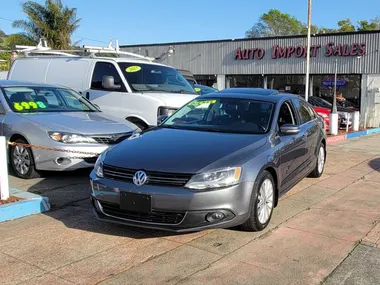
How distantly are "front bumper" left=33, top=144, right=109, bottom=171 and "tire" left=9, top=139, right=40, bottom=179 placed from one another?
0.44ft

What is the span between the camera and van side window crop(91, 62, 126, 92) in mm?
8922

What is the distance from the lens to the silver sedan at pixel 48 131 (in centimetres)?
645

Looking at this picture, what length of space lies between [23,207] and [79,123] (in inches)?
81.5

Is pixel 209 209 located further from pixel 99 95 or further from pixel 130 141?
pixel 99 95

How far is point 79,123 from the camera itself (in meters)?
6.86

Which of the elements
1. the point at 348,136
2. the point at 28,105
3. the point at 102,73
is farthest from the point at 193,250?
the point at 348,136

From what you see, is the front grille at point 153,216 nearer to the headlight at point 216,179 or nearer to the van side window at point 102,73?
the headlight at point 216,179

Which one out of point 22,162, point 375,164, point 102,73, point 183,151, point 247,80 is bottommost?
point 375,164

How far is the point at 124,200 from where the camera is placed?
14.0 feet

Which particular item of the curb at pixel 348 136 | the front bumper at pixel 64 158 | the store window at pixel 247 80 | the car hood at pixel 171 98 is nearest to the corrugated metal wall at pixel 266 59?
the store window at pixel 247 80

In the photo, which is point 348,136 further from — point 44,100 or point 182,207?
point 182,207

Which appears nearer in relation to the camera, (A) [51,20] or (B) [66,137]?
(B) [66,137]

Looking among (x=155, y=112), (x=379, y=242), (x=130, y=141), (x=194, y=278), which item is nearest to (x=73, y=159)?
(x=130, y=141)

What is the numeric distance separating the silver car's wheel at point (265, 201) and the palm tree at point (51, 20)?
2837 centimetres
